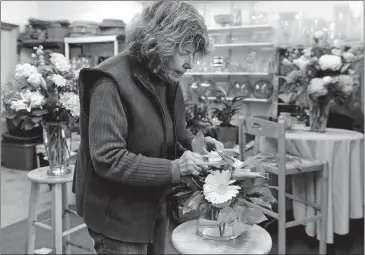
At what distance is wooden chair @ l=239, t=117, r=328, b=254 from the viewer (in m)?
2.48

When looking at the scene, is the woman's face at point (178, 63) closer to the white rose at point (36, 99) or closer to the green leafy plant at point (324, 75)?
the white rose at point (36, 99)

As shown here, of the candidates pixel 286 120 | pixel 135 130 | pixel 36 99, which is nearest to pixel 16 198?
pixel 36 99

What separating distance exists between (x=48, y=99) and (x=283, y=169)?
142 centimetres

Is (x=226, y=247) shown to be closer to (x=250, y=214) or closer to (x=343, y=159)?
(x=250, y=214)

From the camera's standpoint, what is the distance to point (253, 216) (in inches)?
42.2

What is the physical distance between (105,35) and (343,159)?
3.57 meters

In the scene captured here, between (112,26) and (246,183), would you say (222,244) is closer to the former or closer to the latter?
(246,183)

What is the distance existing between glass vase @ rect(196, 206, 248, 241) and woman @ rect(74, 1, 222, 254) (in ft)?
0.41

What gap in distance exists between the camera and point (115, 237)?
1202 millimetres

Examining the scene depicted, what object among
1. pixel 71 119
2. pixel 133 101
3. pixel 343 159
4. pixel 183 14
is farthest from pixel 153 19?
pixel 343 159

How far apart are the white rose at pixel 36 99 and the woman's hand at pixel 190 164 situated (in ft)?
3.58

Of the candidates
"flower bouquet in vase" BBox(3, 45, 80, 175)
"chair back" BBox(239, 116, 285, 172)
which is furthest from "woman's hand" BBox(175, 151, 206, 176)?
"chair back" BBox(239, 116, 285, 172)

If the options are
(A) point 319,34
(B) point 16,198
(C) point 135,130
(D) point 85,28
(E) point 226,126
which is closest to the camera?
(C) point 135,130

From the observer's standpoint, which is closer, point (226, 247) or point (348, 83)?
point (226, 247)
